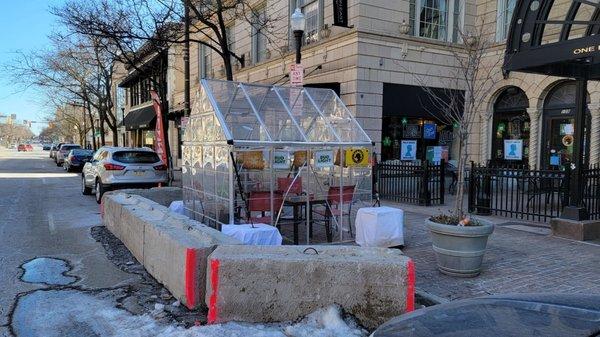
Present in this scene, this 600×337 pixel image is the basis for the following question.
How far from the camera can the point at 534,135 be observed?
15.8m

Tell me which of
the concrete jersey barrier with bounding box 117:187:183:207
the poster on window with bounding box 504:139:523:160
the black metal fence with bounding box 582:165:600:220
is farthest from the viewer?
the poster on window with bounding box 504:139:523:160

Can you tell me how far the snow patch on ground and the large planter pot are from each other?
2.16 meters

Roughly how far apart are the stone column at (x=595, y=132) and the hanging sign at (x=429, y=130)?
15.9 feet

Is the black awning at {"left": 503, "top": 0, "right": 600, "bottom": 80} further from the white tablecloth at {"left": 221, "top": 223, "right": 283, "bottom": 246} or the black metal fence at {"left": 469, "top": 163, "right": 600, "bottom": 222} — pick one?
the white tablecloth at {"left": 221, "top": 223, "right": 283, "bottom": 246}

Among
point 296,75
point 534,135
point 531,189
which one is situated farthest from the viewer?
point 534,135

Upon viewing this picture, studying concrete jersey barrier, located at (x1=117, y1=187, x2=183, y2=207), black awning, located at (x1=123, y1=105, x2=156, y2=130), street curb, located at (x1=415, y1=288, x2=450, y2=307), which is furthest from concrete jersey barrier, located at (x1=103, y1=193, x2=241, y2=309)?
black awning, located at (x1=123, y1=105, x2=156, y2=130)

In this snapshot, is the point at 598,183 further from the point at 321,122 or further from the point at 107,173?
the point at 107,173

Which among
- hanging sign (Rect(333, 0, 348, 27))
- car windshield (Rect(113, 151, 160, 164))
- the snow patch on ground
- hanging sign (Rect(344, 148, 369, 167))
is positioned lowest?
the snow patch on ground

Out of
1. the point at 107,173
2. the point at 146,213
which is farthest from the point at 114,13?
the point at 146,213

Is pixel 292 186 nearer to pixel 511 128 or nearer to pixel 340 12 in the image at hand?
pixel 340 12

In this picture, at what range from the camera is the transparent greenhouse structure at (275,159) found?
8.14 metres

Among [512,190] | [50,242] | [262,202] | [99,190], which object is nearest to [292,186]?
[262,202]

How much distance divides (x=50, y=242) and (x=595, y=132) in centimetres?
1442

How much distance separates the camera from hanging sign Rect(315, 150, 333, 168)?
28.0 feet
